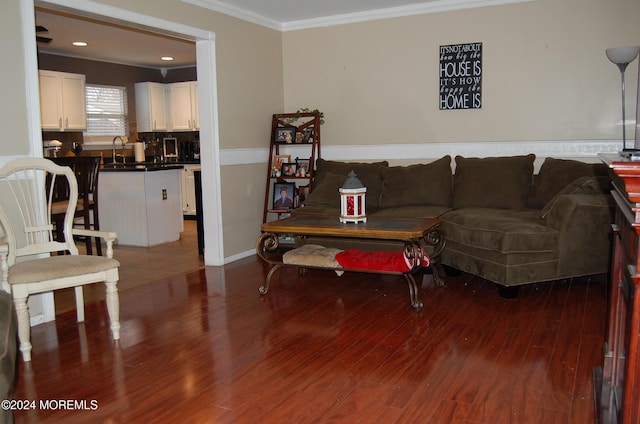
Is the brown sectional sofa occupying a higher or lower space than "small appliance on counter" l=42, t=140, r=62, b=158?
lower

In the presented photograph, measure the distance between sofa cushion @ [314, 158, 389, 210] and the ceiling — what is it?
61.2 inches

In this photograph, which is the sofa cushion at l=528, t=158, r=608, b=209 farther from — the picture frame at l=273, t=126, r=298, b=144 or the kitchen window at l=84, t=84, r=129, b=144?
the kitchen window at l=84, t=84, r=129, b=144

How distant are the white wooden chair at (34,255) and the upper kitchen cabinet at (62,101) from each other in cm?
408

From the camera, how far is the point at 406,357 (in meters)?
2.98

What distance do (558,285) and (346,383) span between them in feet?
8.01

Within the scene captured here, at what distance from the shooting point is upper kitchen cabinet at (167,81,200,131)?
28.3 feet

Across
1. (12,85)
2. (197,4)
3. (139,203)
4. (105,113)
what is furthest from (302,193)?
(105,113)

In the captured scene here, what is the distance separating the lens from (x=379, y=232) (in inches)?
152

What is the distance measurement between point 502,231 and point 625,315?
82.3 inches

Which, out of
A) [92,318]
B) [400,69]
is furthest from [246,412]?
[400,69]

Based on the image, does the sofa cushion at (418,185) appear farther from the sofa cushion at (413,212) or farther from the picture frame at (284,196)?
the picture frame at (284,196)

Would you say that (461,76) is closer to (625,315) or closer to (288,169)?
(288,169)

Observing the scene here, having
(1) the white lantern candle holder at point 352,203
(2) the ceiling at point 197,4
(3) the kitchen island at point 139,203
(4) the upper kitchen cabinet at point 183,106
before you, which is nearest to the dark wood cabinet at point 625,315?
(1) the white lantern candle holder at point 352,203

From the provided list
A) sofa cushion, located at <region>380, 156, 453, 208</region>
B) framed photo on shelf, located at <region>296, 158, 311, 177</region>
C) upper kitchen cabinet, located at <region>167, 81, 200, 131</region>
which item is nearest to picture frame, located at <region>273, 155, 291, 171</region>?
framed photo on shelf, located at <region>296, 158, 311, 177</region>
